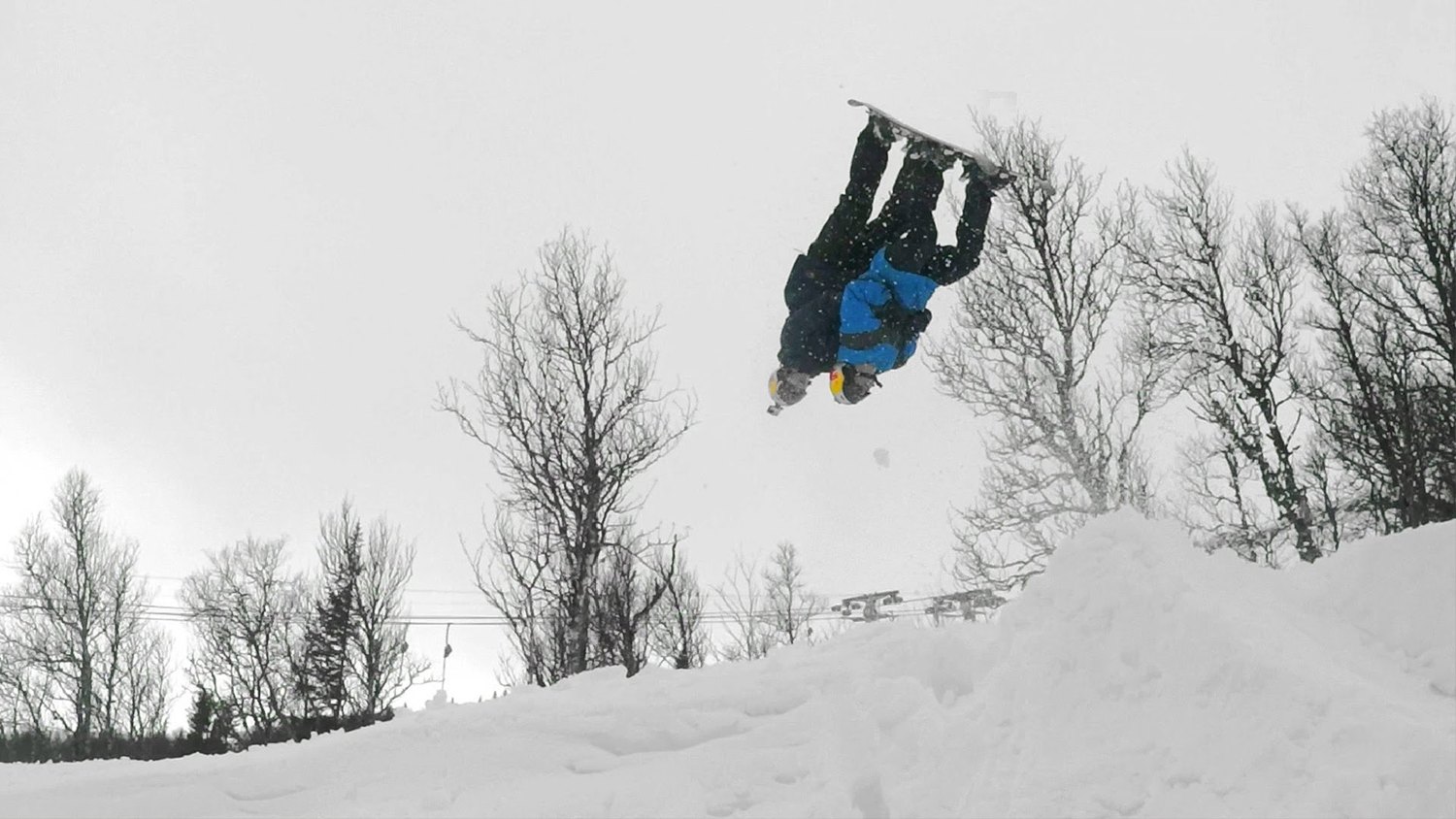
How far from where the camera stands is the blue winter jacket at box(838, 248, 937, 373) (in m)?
5.78

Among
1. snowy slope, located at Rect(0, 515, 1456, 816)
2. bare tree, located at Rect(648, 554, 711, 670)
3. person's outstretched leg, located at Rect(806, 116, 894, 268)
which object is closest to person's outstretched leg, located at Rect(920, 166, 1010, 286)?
person's outstretched leg, located at Rect(806, 116, 894, 268)

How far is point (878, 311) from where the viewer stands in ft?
19.0

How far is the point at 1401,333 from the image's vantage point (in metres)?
14.4

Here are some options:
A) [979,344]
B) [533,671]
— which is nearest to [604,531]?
[533,671]

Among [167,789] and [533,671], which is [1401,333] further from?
[167,789]

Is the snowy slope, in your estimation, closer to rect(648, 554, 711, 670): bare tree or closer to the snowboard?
the snowboard

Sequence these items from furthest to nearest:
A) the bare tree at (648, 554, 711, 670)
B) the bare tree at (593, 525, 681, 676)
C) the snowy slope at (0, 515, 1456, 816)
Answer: the bare tree at (648, 554, 711, 670), the bare tree at (593, 525, 681, 676), the snowy slope at (0, 515, 1456, 816)

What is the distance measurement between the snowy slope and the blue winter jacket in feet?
6.64

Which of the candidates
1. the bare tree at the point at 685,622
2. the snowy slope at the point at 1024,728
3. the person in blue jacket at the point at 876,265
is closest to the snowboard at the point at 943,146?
the person in blue jacket at the point at 876,265

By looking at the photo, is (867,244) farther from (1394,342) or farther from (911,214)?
(1394,342)

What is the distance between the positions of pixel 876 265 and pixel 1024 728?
11.3ft

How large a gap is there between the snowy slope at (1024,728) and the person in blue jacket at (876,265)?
2.06 meters

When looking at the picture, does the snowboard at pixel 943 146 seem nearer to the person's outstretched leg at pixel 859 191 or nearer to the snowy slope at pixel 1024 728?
the person's outstretched leg at pixel 859 191

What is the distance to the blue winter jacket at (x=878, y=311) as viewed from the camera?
578cm
